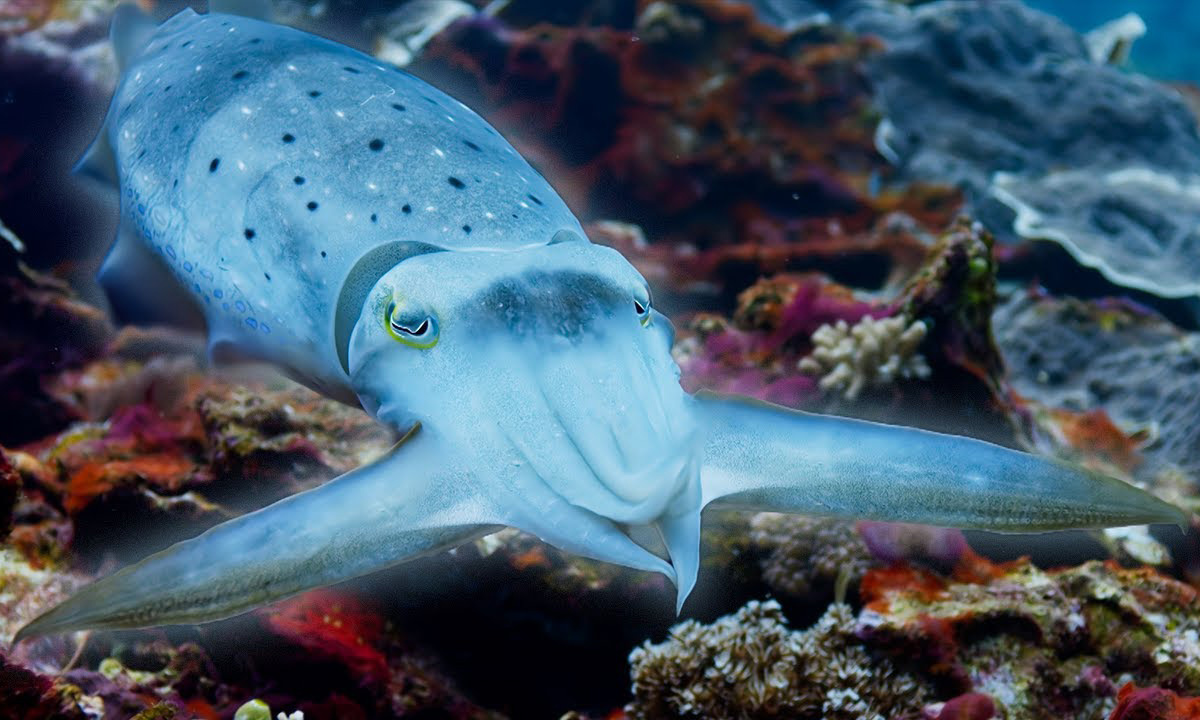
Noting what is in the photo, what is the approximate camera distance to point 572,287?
1.61m

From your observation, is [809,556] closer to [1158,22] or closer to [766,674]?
[766,674]

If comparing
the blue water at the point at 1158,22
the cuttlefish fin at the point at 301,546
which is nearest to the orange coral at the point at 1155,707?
the cuttlefish fin at the point at 301,546

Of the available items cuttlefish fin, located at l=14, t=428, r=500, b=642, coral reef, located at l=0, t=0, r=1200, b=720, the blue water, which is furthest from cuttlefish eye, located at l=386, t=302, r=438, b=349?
the blue water

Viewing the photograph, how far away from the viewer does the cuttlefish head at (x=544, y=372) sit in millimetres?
1430

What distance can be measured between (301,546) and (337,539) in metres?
0.06

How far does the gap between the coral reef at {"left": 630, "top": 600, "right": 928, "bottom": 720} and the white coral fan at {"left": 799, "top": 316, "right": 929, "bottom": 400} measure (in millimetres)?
1486

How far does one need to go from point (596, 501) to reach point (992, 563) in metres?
2.81

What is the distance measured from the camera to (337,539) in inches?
54.8

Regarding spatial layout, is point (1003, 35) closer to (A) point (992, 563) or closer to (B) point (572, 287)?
(A) point (992, 563)

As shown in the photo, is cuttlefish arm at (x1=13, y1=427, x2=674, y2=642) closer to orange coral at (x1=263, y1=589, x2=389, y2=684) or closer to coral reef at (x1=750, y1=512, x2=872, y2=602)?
orange coral at (x1=263, y1=589, x2=389, y2=684)

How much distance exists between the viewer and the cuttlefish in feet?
4.62

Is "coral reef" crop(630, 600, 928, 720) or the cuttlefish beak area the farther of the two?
"coral reef" crop(630, 600, 928, 720)

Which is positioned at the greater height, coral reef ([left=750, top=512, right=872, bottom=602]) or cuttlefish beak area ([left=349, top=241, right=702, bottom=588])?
cuttlefish beak area ([left=349, top=241, right=702, bottom=588])

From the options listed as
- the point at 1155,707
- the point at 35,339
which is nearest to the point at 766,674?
the point at 1155,707
